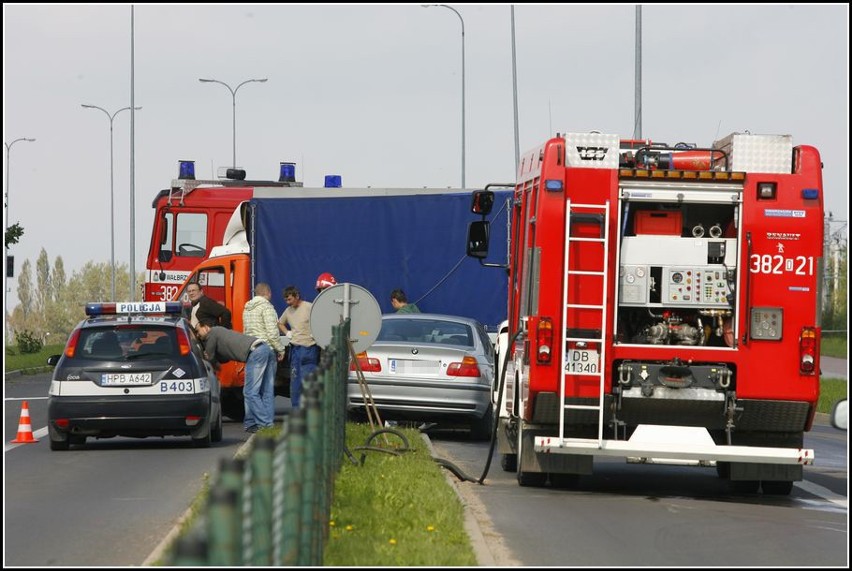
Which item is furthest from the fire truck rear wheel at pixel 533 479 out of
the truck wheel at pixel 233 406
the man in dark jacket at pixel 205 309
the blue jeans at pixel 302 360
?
the truck wheel at pixel 233 406

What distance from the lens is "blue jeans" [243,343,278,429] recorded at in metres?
18.5

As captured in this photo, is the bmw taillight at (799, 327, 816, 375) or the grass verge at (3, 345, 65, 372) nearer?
the bmw taillight at (799, 327, 816, 375)

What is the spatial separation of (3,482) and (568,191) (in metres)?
5.57

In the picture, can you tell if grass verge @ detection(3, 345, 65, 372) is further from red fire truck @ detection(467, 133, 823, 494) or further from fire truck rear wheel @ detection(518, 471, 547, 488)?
red fire truck @ detection(467, 133, 823, 494)

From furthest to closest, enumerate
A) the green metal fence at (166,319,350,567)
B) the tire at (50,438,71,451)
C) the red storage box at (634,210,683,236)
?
1. the tire at (50,438,71,451)
2. the red storage box at (634,210,683,236)
3. the green metal fence at (166,319,350,567)

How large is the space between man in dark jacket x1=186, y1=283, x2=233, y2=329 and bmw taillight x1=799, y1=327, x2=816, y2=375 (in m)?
9.75

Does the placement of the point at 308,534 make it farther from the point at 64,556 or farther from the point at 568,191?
the point at 568,191

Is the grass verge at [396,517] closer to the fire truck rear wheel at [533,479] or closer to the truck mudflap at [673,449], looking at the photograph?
the fire truck rear wheel at [533,479]

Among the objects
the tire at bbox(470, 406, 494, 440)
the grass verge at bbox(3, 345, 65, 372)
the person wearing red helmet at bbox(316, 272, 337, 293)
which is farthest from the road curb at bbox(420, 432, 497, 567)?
the grass verge at bbox(3, 345, 65, 372)

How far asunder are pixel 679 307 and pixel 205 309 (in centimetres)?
911

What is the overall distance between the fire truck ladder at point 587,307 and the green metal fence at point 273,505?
139 inches

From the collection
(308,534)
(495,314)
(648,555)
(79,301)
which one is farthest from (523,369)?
(79,301)

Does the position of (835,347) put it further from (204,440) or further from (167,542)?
(167,542)

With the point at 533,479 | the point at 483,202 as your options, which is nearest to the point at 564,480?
the point at 533,479
